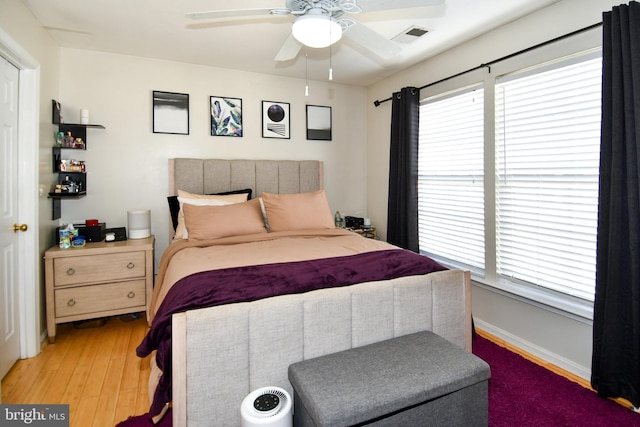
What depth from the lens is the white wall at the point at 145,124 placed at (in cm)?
318

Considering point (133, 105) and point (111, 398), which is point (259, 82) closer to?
point (133, 105)

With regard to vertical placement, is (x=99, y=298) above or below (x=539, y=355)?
above

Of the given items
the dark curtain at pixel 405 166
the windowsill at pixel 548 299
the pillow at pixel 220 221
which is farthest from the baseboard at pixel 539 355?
the pillow at pixel 220 221

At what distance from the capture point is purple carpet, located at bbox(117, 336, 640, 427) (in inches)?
70.4

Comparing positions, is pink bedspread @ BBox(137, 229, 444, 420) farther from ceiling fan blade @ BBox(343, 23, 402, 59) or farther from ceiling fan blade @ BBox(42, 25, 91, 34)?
ceiling fan blade @ BBox(42, 25, 91, 34)

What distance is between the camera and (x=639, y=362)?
6.01ft

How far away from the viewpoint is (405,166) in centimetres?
355

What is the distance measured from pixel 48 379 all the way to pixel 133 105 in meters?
2.35

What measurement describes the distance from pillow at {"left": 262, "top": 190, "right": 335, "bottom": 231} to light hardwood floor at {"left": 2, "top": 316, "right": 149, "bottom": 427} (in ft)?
4.76

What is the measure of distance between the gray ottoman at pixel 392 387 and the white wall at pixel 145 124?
256 centimetres

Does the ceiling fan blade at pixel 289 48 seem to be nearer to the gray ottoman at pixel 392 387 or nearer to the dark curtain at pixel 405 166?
the dark curtain at pixel 405 166

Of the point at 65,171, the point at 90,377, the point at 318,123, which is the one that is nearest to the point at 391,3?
the point at 318,123

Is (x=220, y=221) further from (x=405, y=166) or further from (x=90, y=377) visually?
(x=405, y=166)

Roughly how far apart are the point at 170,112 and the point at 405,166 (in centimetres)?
238
